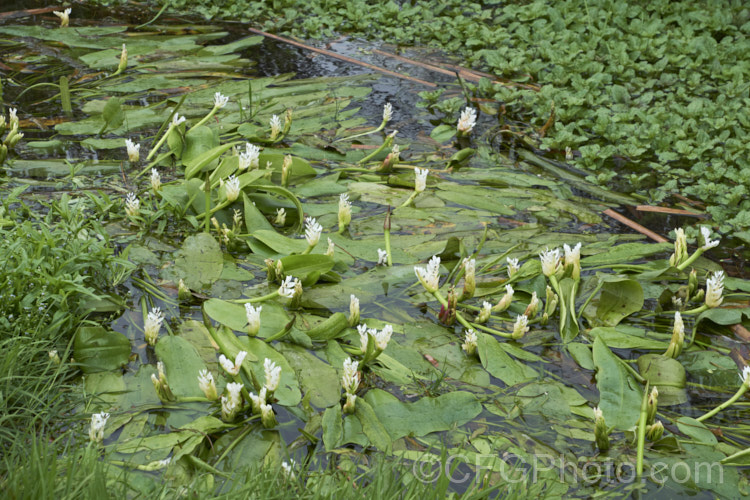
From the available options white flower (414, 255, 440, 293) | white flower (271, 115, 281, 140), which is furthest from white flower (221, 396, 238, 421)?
white flower (271, 115, 281, 140)

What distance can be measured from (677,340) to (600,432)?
1.63ft

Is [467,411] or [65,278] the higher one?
[65,278]

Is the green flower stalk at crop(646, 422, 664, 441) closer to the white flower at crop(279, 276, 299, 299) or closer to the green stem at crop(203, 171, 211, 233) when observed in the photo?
the white flower at crop(279, 276, 299, 299)

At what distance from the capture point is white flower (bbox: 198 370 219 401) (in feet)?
6.11

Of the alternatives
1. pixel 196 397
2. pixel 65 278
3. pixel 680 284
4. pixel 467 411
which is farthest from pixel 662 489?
pixel 65 278

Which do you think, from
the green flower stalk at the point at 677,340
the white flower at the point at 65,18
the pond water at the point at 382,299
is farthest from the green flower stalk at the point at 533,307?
the white flower at the point at 65,18

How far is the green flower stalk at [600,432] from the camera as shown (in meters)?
1.81

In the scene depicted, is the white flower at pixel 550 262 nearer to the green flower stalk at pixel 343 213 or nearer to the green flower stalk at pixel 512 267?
the green flower stalk at pixel 512 267

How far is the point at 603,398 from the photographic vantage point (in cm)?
202

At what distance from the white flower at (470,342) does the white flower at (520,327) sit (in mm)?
136

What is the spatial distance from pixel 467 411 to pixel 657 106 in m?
2.68

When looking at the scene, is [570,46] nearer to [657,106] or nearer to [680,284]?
[657,106]

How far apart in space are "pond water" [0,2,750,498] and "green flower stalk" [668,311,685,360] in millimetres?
51

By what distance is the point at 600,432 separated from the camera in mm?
1812
